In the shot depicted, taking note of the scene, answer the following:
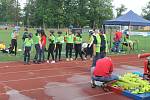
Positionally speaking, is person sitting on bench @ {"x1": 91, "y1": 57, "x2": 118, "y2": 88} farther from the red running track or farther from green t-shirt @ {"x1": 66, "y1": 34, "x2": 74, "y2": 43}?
green t-shirt @ {"x1": 66, "y1": 34, "x2": 74, "y2": 43}

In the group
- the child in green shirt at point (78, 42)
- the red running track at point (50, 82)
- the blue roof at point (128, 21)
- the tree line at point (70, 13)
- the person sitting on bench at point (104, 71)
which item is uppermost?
the tree line at point (70, 13)

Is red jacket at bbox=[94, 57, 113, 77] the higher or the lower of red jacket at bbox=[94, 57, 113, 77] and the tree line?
the lower

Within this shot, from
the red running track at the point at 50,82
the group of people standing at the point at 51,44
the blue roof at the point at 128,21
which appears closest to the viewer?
the red running track at the point at 50,82

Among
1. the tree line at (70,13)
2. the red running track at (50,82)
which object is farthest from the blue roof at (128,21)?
the tree line at (70,13)

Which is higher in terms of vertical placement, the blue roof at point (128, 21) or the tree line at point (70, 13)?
the tree line at point (70, 13)

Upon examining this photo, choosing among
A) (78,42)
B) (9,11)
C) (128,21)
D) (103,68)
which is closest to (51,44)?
(78,42)

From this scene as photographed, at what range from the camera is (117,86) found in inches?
434

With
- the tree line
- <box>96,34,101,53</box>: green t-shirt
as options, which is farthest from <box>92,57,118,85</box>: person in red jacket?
the tree line

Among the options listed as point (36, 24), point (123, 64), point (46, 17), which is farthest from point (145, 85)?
point (36, 24)

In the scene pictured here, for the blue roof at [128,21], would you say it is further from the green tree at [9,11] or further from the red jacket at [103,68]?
the green tree at [9,11]

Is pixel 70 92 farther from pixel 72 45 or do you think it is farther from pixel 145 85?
pixel 72 45

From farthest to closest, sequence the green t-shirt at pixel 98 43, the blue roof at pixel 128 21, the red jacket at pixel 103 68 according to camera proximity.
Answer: the blue roof at pixel 128 21
the green t-shirt at pixel 98 43
the red jacket at pixel 103 68

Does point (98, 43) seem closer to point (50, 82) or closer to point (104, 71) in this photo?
point (50, 82)

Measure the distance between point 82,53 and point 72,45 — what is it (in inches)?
60.9
